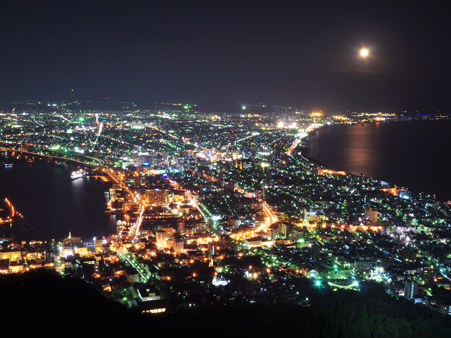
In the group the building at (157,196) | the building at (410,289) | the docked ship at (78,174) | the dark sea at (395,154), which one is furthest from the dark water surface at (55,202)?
the dark sea at (395,154)

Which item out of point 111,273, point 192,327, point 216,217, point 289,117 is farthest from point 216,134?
point 192,327

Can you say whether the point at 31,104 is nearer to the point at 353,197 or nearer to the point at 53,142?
the point at 53,142

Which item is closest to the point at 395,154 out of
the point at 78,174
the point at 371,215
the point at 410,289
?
the point at 371,215

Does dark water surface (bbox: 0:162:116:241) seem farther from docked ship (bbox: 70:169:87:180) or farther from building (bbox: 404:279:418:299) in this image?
building (bbox: 404:279:418:299)

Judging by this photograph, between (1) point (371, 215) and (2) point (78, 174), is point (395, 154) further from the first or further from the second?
(2) point (78, 174)

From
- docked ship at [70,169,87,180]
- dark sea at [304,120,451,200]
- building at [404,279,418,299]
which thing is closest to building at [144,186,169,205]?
docked ship at [70,169,87,180]
